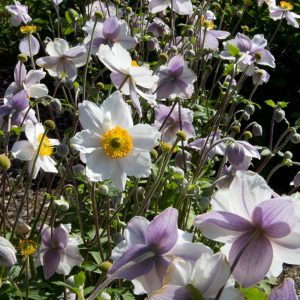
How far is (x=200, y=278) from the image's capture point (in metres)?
1.04

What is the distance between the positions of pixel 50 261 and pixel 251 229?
0.96 metres

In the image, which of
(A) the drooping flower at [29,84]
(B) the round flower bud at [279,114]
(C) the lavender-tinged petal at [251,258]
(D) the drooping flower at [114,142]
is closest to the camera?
(C) the lavender-tinged petal at [251,258]

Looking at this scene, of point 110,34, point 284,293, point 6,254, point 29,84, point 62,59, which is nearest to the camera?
point 284,293

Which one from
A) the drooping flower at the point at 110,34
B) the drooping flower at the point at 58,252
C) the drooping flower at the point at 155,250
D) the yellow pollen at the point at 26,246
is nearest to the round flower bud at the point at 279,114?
the drooping flower at the point at 110,34

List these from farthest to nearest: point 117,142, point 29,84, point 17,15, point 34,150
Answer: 1. point 17,15
2. point 29,84
3. point 34,150
4. point 117,142

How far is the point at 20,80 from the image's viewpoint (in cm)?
226

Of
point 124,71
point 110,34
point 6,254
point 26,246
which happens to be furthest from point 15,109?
point 6,254

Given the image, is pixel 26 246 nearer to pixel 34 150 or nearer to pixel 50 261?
pixel 50 261

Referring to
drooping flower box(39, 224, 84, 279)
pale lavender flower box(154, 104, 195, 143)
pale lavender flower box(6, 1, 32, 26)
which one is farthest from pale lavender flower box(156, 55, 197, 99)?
pale lavender flower box(6, 1, 32, 26)

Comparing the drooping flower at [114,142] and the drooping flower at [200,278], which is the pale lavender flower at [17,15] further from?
the drooping flower at [200,278]

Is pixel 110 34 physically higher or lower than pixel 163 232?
lower

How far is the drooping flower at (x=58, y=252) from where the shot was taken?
1821 mm

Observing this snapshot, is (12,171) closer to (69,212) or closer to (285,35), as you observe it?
(69,212)

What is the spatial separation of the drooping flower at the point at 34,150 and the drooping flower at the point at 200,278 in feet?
3.10
